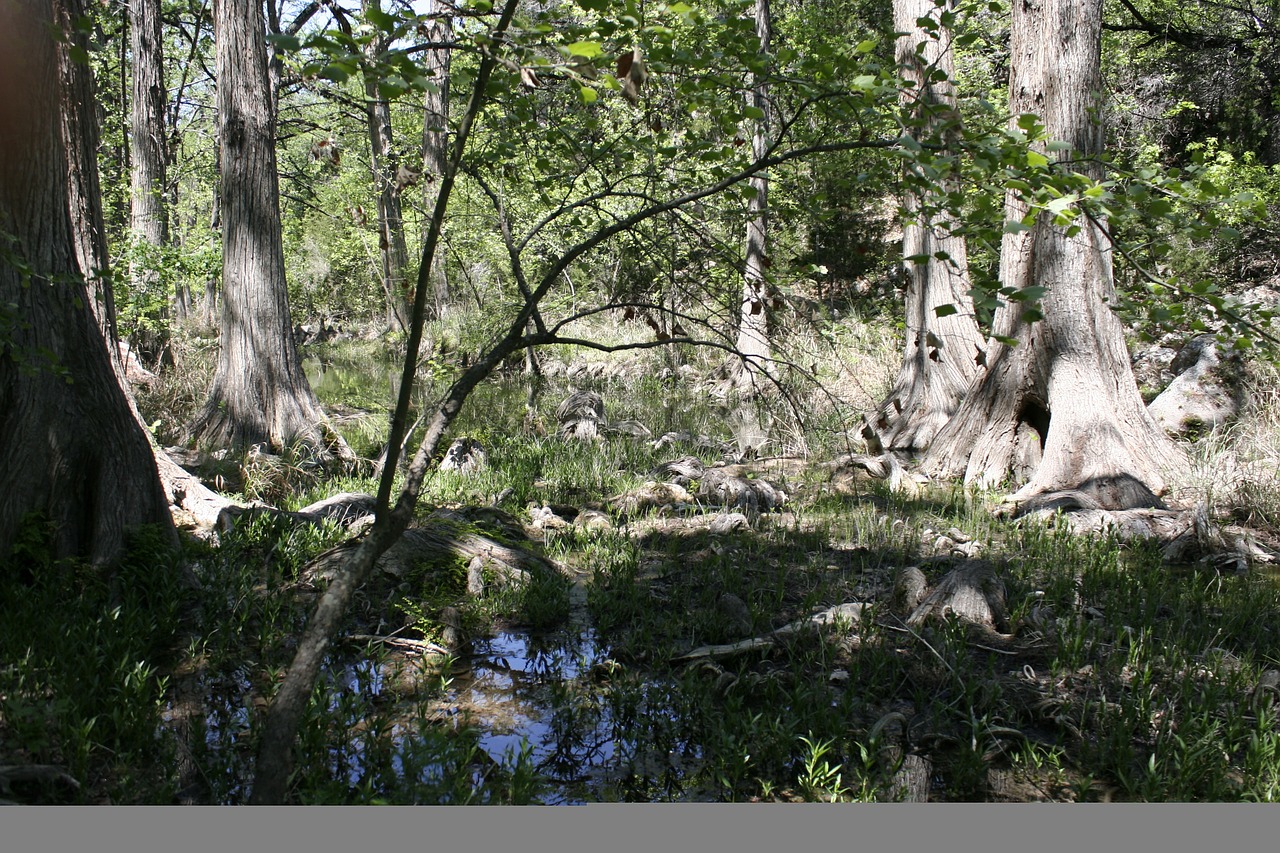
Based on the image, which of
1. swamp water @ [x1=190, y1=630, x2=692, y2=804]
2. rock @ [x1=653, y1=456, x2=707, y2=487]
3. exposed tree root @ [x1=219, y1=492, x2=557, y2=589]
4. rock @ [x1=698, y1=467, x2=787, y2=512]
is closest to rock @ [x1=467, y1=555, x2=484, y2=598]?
exposed tree root @ [x1=219, y1=492, x2=557, y2=589]

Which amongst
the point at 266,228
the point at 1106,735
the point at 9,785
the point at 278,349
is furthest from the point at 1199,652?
the point at 266,228

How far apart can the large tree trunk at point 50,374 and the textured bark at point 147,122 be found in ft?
34.2

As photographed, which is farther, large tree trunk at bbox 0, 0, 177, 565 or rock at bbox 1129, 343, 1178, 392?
rock at bbox 1129, 343, 1178, 392

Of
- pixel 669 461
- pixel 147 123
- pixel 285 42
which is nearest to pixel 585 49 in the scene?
pixel 285 42

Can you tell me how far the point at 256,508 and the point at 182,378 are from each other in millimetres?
6960

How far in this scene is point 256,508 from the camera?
6.56 metres

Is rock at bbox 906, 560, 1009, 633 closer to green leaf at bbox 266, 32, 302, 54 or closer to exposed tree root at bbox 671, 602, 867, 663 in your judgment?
exposed tree root at bbox 671, 602, 867, 663

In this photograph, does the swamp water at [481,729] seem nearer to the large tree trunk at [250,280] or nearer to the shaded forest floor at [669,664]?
the shaded forest floor at [669,664]

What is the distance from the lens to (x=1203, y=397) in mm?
9594

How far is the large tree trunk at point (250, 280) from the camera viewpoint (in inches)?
347

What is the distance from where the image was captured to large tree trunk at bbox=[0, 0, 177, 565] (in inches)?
196

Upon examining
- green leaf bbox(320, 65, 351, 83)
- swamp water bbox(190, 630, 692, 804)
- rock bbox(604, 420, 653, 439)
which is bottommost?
swamp water bbox(190, 630, 692, 804)

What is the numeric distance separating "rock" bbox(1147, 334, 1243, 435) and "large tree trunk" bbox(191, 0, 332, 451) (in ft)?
28.8

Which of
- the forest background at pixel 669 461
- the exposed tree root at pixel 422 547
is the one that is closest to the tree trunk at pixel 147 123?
the forest background at pixel 669 461
